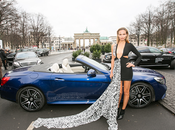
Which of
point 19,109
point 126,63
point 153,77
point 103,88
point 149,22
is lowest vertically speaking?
point 19,109

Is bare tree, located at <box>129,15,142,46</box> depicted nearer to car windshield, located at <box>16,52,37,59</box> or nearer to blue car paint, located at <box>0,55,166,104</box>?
car windshield, located at <box>16,52,37,59</box>

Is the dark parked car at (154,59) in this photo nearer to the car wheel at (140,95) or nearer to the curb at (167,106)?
the curb at (167,106)

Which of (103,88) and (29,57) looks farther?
(29,57)

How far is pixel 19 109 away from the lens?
12.3ft

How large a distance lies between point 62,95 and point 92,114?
2.92ft

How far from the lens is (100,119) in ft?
10.0

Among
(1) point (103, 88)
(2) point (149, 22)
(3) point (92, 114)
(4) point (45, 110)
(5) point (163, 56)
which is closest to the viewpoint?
(3) point (92, 114)

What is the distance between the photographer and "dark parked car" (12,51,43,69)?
8955mm

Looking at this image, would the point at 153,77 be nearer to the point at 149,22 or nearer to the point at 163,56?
the point at 163,56

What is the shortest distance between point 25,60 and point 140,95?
841 cm

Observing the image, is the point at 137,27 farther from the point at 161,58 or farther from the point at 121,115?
the point at 121,115

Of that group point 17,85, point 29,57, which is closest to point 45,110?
point 17,85

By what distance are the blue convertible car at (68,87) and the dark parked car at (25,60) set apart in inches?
231

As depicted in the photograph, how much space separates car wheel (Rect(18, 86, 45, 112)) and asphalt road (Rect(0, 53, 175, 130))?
15cm
